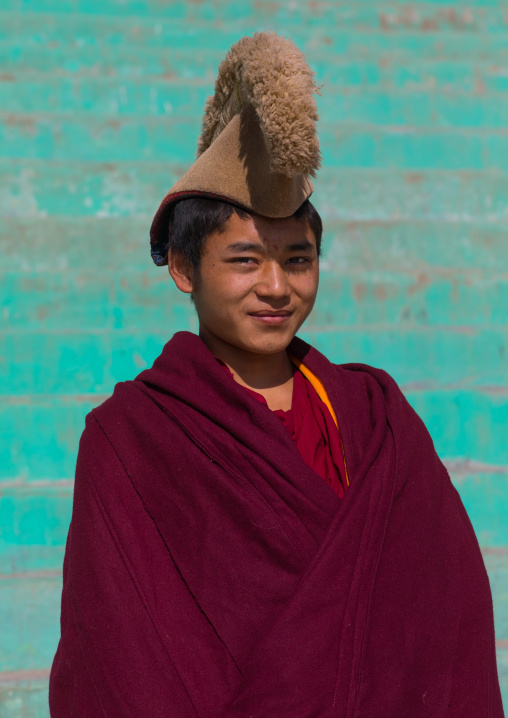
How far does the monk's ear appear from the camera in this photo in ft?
5.98

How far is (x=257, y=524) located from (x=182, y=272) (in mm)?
555

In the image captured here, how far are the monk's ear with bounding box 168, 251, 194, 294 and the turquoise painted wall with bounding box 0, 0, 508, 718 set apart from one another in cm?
127

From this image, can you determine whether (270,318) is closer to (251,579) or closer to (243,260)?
(243,260)

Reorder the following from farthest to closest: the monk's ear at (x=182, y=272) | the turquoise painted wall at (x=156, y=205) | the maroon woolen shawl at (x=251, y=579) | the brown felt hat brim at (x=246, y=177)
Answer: the turquoise painted wall at (x=156, y=205)
the monk's ear at (x=182, y=272)
the brown felt hat brim at (x=246, y=177)
the maroon woolen shawl at (x=251, y=579)

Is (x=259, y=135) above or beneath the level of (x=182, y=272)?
above

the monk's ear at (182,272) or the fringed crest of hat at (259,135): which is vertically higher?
the fringed crest of hat at (259,135)

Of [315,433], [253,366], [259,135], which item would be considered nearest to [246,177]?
[259,135]

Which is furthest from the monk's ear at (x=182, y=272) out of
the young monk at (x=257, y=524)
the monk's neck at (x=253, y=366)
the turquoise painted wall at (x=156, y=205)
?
the turquoise painted wall at (x=156, y=205)

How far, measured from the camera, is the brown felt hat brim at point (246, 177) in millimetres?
1673

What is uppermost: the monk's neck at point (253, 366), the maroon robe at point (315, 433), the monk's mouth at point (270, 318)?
the monk's mouth at point (270, 318)

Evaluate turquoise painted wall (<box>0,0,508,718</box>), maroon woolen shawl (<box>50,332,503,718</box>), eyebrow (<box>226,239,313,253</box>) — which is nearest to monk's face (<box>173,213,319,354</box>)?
eyebrow (<box>226,239,313,253</box>)

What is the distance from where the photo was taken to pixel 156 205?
3727 millimetres

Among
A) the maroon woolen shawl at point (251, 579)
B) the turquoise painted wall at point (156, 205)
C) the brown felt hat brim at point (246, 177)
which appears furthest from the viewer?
the turquoise painted wall at point (156, 205)

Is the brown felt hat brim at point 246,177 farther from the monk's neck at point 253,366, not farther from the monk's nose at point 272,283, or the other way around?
the monk's neck at point 253,366
